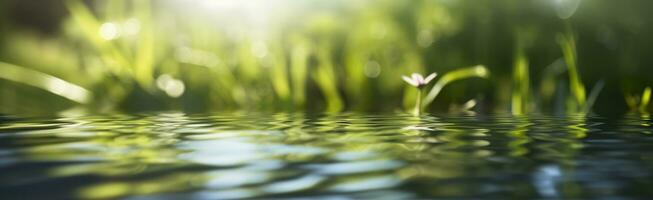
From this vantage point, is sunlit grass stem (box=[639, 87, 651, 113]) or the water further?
sunlit grass stem (box=[639, 87, 651, 113])

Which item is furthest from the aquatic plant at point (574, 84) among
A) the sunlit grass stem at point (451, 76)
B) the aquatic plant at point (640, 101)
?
the sunlit grass stem at point (451, 76)

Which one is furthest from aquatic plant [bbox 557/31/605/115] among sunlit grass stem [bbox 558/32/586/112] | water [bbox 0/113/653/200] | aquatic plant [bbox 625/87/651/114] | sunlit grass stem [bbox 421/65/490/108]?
water [bbox 0/113/653/200]

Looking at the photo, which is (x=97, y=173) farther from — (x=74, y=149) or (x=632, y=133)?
(x=632, y=133)

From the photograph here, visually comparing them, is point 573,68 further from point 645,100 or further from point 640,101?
point 640,101

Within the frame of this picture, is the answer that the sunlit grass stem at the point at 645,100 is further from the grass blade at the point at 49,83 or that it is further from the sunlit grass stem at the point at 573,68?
the grass blade at the point at 49,83

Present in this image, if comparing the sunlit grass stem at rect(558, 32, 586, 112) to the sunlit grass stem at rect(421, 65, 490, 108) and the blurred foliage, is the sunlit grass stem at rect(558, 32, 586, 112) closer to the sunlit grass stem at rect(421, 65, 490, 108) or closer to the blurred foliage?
the blurred foliage
